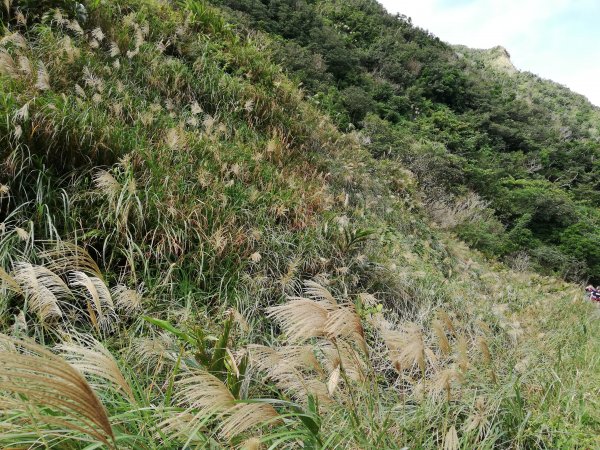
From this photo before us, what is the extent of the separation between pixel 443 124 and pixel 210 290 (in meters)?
15.3

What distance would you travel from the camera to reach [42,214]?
2838 millimetres

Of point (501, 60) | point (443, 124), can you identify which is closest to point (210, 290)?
point (443, 124)

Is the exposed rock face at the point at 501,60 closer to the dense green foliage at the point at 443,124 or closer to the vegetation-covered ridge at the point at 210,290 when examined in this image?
the dense green foliage at the point at 443,124

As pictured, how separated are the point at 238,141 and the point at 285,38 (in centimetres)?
872

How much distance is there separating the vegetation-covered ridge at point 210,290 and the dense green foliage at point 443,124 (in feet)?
14.4

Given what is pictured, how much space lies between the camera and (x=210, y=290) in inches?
126

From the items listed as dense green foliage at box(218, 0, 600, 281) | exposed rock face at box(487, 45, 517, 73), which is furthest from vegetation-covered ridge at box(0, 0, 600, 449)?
exposed rock face at box(487, 45, 517, 73)

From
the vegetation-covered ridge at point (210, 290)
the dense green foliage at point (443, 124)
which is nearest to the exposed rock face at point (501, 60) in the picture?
the dense green foliage at point (443, 124)

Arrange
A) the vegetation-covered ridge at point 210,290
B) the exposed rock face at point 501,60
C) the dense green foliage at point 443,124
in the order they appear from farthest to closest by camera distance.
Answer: the exposed rock face at point 501,60 < the dense green foliage at point 443,124 < the vegetation-covered ridge at point 210,290

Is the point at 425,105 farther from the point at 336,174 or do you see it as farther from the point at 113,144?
the point at 113,144

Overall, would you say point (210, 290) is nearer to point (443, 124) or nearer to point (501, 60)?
point (443, 124)

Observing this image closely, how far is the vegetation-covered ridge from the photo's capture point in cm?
142

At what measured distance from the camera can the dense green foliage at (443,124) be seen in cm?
1133

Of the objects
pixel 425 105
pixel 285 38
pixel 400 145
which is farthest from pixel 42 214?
pixel 425 105
